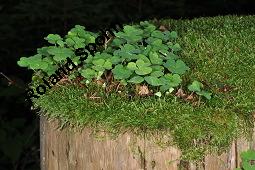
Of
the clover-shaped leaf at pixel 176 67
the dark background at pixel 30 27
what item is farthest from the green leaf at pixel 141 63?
the dark background at pixel 30 27

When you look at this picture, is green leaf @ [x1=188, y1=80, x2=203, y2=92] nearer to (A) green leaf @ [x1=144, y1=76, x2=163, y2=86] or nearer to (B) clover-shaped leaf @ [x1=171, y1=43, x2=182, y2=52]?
(A) green leaf @ [x1=144, y1=76, x2=163, y2=86]

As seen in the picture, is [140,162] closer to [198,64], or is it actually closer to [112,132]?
[112,132]

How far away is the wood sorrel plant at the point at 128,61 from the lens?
270 cm

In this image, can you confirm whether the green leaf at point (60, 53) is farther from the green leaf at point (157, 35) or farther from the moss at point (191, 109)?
the green leaf at point (157, 35)

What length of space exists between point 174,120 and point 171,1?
474 cm

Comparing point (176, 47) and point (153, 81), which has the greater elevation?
point (176, 47)

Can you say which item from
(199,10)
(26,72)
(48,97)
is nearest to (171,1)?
(199,10)

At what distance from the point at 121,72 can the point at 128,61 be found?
0.50 feet

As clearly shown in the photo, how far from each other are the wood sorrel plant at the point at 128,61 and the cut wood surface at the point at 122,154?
285 mm

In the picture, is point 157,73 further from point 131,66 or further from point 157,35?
point 157,35

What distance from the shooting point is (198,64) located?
3068 millimetres

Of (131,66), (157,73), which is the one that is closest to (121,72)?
(131,66)

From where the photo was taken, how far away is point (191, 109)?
2592mm

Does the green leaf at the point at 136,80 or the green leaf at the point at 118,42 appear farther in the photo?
the green leaf at the point at 118,42
